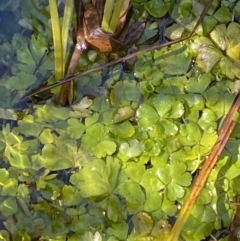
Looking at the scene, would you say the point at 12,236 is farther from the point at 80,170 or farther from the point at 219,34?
the point at 219,34

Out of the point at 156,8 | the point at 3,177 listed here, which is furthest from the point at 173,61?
the point at 3,177

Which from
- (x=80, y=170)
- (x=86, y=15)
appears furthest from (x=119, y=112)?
(x=86, y=15)

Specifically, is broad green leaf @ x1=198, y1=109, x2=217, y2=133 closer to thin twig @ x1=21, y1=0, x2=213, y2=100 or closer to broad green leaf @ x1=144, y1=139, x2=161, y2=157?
broad green leaf @ x1=144, y1=139, x2=161, y2=157

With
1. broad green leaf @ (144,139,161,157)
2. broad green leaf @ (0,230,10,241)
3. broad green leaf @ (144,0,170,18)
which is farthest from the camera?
broad green leaf @ (144,0,170,18)

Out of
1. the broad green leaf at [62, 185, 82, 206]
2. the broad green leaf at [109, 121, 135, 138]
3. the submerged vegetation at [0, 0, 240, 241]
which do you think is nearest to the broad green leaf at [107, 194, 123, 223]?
the submerged vegetation at [0, 0, 240, 241]

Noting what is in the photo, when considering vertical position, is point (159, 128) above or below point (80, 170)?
above

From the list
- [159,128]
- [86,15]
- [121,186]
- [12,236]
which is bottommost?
[12,236]
